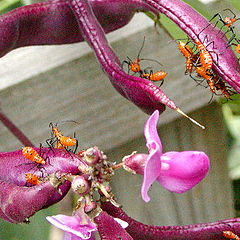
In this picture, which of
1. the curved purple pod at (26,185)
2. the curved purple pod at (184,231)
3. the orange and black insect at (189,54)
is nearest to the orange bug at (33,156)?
the curved purple pod at (26,185)

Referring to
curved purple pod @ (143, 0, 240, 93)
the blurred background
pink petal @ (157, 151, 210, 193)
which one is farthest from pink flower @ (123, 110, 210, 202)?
the blurred background

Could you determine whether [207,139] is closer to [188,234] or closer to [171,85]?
[171,85]

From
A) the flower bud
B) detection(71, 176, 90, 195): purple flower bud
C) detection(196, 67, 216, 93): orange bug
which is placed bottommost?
detection(196, 67, 216, 93): orange bug

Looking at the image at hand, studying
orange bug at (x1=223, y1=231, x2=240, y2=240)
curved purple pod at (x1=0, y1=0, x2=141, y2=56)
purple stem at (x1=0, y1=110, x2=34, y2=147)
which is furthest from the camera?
purple stem at (x1=0, y1=110, x2=34, y2=147)

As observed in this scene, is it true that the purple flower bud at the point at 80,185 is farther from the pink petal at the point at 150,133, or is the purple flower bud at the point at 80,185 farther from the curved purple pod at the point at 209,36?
the curved purple pod at the point at 209,36

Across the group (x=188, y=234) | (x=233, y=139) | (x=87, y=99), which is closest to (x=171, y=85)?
(x=87, y=99)

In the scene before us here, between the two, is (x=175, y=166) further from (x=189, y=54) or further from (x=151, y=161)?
(x=189, y=54)

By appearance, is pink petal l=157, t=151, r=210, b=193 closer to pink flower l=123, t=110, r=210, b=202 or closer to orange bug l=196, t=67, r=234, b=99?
pink flower l=123, t=110, r=210, b=202
